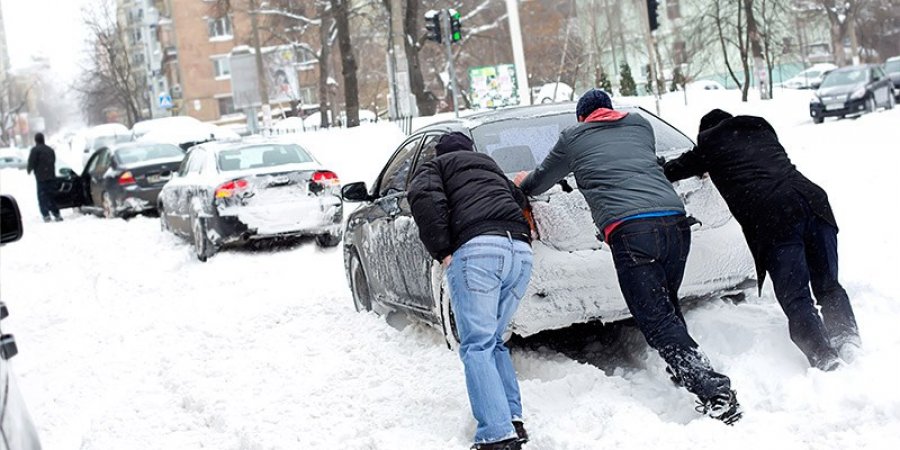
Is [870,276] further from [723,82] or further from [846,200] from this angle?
[723,82]

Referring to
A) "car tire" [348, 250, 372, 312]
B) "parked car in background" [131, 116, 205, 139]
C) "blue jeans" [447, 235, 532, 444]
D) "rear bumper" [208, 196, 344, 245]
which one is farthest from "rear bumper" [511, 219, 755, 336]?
"parked car in background" [131, 116, 205, 139]

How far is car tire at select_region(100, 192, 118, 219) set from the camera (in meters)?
19.5

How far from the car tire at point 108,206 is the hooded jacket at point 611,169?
14.9 meters

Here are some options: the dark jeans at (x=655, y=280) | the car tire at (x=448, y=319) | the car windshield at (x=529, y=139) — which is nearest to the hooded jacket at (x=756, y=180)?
the dark jeans at (x=655, y=280)

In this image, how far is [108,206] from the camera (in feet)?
64.6

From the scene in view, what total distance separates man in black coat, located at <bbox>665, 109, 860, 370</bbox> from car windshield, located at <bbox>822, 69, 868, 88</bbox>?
83.5 feet

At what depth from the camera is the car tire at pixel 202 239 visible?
12984mm

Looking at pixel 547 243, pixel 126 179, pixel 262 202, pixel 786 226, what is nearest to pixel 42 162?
pixel 126 179

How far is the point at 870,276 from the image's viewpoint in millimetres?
7461

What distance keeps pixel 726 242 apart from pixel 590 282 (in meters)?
0.87

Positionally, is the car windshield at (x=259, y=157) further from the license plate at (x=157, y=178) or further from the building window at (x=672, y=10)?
the building window at (x=672, y=10)

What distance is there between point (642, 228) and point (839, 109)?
25.2m

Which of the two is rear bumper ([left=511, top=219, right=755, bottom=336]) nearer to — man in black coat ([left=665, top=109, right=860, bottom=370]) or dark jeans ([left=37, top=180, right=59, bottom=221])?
man in black coat ([left=665, top=109, right=860, bottom=370])

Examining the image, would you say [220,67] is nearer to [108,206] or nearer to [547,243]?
[108,206]
